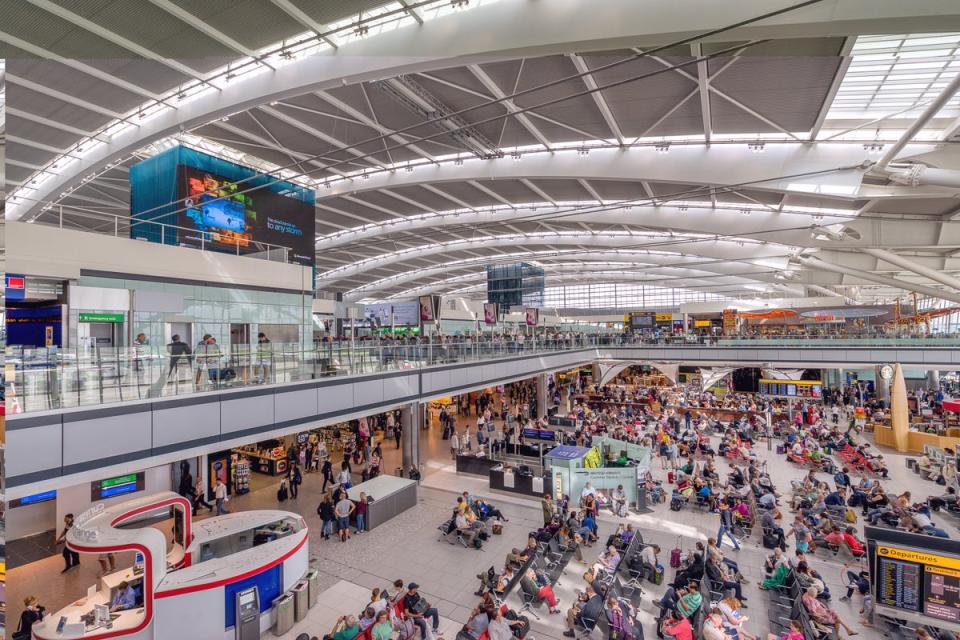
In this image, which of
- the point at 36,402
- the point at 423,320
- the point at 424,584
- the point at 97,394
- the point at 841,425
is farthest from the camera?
the point at 841,425

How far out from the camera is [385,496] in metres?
13.0

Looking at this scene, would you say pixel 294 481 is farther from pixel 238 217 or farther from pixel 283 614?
pixel 238 217

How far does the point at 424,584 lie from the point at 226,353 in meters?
6.66

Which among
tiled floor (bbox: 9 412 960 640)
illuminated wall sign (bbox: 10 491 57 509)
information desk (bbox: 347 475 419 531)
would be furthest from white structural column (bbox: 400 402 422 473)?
illuminated wall sign (bbox: 10 491 57 509)

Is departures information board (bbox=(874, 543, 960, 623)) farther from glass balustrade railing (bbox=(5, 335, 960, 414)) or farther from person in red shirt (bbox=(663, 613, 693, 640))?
glass balustrade railing (bbox=(5, 335, 960, 414))

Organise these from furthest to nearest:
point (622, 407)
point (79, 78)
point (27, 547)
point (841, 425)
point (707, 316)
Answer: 1. point (707, 316)
2. point (622, 407)
3. point (841, 425)
4. point (79, 78)
5. point (27, 547)

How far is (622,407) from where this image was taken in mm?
29828

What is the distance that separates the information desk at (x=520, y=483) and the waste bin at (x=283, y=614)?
323 inches

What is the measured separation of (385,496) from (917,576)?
37.6 ft

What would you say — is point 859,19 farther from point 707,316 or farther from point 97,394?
point 707,316

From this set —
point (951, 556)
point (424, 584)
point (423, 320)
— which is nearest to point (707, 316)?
point (423, 320)

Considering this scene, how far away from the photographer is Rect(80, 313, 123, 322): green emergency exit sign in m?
13.0

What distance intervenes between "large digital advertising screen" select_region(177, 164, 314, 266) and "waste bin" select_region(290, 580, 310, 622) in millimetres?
13644

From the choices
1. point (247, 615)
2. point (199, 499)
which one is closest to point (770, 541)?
point (247, 615)
